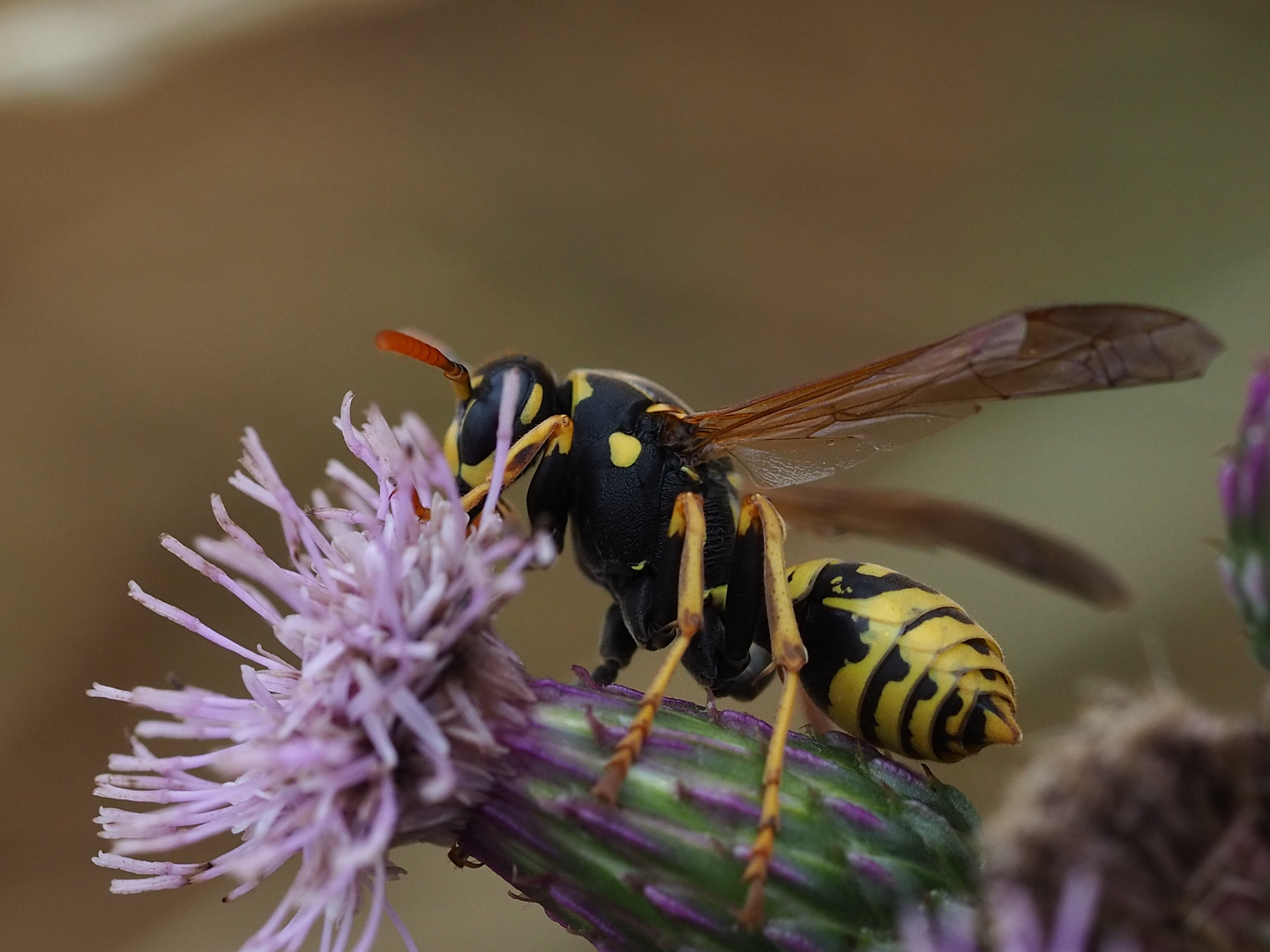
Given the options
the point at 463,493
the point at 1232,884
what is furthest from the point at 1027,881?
the point at 463,493

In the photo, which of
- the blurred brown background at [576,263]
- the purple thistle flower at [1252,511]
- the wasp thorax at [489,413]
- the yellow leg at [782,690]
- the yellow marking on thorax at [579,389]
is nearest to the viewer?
the purple thistle flower at [1252,511]

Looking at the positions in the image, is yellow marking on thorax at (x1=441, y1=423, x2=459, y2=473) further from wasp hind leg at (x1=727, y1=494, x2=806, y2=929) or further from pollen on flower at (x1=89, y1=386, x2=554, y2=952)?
wasp hind leg at (x1=727, y1=494, x2=806, y2=929)

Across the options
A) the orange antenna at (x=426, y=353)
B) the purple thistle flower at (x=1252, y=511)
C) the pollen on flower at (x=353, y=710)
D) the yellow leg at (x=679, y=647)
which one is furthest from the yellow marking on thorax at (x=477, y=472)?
the purple thistle flower at (x=1252, y=511)

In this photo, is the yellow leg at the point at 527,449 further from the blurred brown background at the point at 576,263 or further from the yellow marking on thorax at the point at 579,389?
the blurred brown background at the point at 576,263

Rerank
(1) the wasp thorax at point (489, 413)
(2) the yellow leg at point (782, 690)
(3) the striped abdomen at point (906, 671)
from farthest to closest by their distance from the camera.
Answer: (1) the wasp thorax at point (489, 413), (3) the striped abdomen at point (906, 671), (2) the yellow leg at point (782, 690)

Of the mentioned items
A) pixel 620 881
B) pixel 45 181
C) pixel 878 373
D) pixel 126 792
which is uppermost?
pixel 45 181

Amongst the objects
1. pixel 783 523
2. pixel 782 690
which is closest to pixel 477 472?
pixel 783 523

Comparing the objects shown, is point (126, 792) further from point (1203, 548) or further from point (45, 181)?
point (45, 181)

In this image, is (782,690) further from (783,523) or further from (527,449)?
(527,449)
